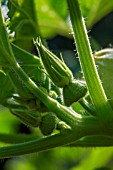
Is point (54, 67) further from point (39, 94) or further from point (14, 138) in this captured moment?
point (14, 138)

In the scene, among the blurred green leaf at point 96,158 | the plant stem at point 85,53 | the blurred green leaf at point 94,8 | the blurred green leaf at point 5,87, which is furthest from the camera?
the blurred green leaf at point 96,158

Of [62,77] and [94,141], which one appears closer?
[62,77]

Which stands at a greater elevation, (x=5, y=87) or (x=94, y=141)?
(x=5, y=87)

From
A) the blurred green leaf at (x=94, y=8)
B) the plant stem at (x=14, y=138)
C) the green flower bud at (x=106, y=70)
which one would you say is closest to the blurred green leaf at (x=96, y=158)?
the blurred green leaf at (x=94, y=8)

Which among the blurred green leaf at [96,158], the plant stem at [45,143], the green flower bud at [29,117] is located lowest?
the blurred green leaf at [96,158]

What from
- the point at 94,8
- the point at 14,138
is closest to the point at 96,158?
the point at 94,8

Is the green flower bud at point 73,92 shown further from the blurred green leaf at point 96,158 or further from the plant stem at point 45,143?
the blurred green leaf at point 96,158

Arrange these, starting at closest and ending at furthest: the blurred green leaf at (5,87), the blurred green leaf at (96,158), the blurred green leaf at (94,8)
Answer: the blurred green leaf at (5,87) < the blurred green leaf at (94,8) < the blurred green leaf at (96,158)

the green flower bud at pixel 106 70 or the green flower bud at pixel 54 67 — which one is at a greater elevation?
the green flower bud at pixel 54 67

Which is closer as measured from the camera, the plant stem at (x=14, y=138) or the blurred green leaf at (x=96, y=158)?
the plant stem at (x=14, y=138)
